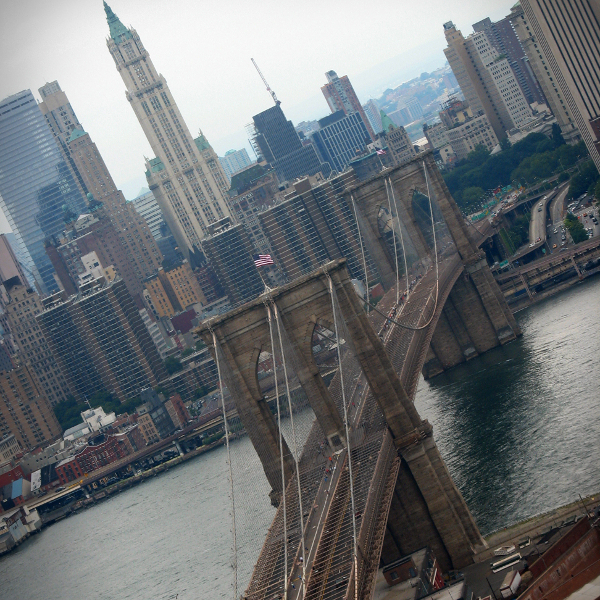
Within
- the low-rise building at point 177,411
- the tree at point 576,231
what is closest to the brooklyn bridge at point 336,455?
the tree at point 576,231

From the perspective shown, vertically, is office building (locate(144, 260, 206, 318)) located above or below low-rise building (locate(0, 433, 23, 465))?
above

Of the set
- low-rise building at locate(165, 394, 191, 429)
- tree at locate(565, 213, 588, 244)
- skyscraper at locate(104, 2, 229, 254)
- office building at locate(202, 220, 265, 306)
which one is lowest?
low-rise building at locate(165, 394, 191, 429)

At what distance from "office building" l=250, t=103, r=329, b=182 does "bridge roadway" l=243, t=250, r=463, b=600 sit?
135897mm

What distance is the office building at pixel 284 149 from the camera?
177000 mm

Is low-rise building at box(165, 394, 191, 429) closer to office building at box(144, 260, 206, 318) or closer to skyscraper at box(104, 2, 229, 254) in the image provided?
office building at box(144, 260, 206, 318)

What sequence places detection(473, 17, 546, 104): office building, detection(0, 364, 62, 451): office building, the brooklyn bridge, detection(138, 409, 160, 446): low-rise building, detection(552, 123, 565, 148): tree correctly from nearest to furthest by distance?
1. the brooklyn bridge
2. detection(138, 409, 160, 446): low-rise building
3. detection(552, 123, 565, 148): tree
4. detection(0, 364, 62, 451): office building
5. detection(473, 17, 546, 104): office building

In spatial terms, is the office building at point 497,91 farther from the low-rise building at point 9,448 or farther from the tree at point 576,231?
the low-rise building at point 9,448

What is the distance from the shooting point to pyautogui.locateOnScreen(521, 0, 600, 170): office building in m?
87.2

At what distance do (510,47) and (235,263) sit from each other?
327 feet

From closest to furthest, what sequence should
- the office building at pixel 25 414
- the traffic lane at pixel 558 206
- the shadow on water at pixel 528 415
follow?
1. the shadow on water at pixel 528 415
2. the traffic lane at pixel 558 206
3. the office building at pixel 25 414

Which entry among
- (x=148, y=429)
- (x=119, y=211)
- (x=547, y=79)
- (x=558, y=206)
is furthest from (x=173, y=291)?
(x=558, y=206)

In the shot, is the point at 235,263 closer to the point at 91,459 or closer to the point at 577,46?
the point at 91,459

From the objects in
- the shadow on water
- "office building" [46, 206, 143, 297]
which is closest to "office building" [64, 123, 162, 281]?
"office building" [46, 206, 143, 297]

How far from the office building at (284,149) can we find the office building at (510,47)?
37.8 meters
